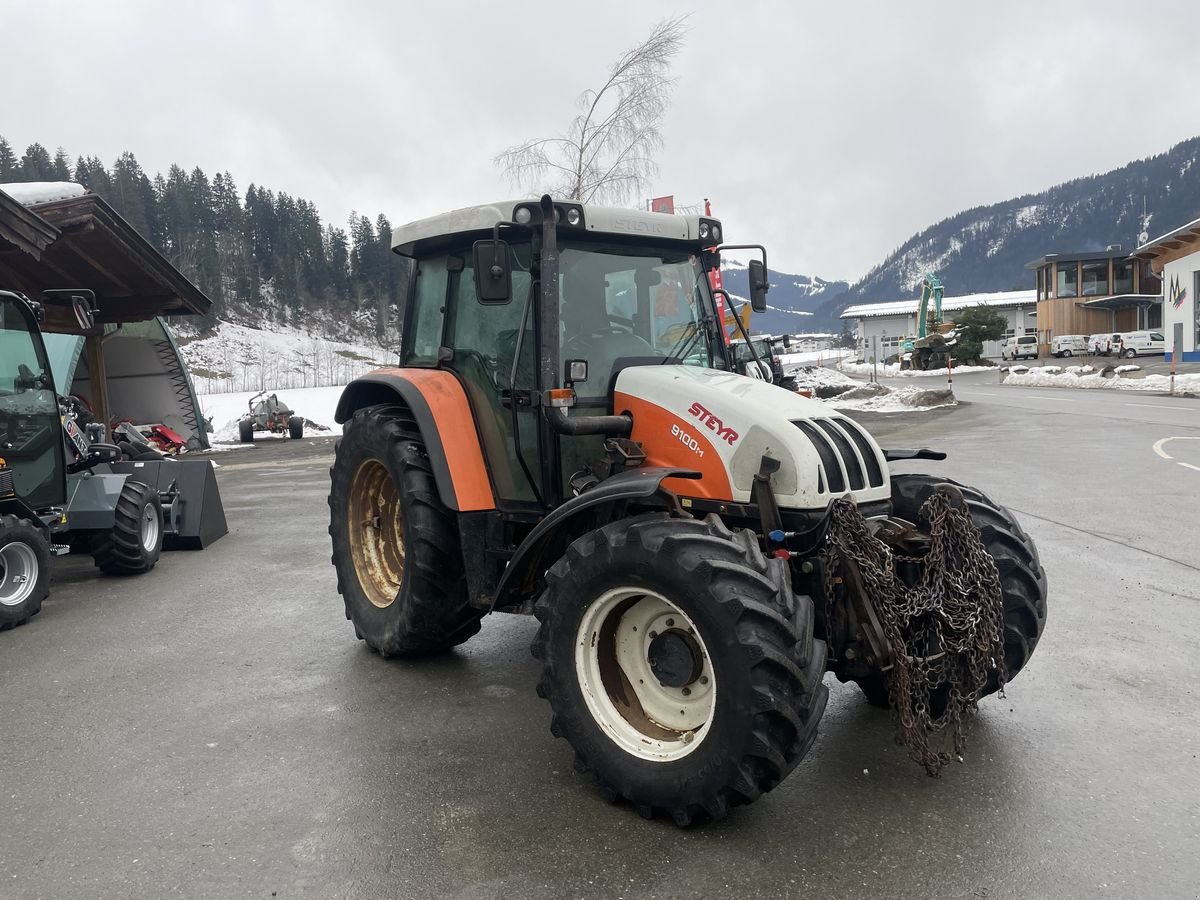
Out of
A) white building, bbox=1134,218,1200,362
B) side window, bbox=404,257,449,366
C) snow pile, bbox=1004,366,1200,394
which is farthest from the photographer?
white building, bbox=1134,218,1200,362

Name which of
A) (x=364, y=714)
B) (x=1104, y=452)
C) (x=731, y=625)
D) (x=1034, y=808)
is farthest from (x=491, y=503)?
(x=1104, y=452)

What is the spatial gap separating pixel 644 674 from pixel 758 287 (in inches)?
96.4

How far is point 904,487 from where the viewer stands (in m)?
4.19

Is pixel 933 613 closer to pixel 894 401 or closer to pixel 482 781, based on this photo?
pixel 482 781

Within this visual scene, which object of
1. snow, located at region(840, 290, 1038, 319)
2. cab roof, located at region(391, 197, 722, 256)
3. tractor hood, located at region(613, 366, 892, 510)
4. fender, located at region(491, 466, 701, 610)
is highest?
snow, located at region(840, 290, 1038, 319)

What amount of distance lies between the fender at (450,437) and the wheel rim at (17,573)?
10.7 feet

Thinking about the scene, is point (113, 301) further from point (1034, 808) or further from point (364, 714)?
point (1034, 808)

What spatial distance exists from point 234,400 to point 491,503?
35.3 meters

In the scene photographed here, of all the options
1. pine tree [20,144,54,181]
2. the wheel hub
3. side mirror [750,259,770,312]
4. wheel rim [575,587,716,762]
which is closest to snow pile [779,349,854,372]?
side mirror [750,259,770,312]

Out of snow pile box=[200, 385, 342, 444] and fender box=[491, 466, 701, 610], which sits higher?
fender box=[491, 466, 701, 610]

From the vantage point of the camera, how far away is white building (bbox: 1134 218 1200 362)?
129 feet

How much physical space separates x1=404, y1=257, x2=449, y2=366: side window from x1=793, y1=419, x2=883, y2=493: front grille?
2.29 meters

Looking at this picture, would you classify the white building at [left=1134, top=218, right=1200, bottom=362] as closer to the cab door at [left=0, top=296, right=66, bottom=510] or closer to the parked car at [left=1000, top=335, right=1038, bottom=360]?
the parked car at [left=1000, top=335, right=1038, bottom=360]

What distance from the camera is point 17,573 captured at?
645 centimetres
